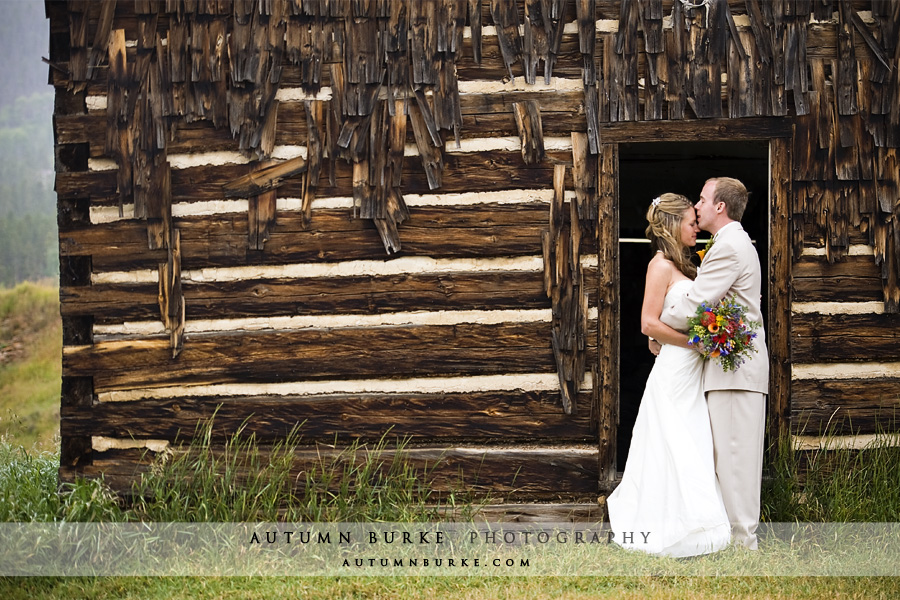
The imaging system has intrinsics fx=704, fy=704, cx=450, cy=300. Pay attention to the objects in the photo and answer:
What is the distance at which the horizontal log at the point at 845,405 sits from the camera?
479 cm

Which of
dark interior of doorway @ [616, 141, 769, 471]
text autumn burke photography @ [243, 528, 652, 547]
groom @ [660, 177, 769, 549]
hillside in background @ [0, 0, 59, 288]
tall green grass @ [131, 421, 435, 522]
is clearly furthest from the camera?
hillside in background @ [0, 0, 59, 288]

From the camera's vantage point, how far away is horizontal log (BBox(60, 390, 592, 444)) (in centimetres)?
483

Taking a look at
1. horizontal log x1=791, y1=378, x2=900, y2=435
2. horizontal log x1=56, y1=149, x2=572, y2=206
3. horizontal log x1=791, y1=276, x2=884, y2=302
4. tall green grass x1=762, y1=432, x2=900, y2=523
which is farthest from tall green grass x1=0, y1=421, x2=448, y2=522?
horizontal log x1=791, y1=276, x2=884, y2=302

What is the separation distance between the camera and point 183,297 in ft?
16.0

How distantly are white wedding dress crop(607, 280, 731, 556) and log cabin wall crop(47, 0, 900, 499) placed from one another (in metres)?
0.47

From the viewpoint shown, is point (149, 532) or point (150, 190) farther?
point (150, 190)

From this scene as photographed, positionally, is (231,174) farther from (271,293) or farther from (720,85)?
(720,85)

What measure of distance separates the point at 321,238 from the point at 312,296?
0.41m

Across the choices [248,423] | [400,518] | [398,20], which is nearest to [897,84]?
[398,20]

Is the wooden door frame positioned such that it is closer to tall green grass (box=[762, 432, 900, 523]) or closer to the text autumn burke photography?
tall green grass (box=[762, 432, 900, 523])

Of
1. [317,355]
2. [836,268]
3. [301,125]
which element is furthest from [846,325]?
[301,125]

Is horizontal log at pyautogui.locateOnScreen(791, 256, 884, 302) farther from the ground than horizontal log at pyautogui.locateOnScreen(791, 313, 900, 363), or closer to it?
farther from the ground

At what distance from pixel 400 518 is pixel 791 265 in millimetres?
3103

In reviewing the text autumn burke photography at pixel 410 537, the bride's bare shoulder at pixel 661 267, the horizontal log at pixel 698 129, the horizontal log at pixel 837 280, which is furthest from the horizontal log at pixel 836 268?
the text autumn burke photography at pixel 410 537
